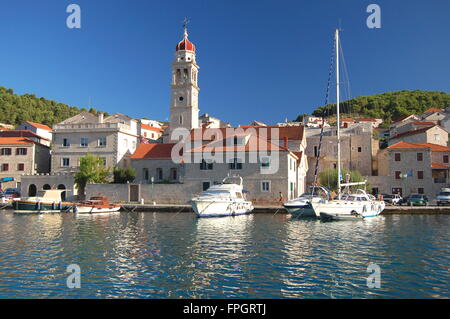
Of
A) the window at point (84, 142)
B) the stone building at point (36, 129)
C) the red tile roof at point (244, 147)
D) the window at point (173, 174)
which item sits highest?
the stone building at point (36, 129)

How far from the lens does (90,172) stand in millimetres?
52312

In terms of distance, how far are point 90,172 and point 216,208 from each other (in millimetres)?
23717

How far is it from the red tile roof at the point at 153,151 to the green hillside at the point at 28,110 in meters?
62.0

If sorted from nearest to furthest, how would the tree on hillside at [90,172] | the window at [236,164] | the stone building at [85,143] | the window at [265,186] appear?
the window at [265,186] < the window at [236,164] < the tree on hillside at [90,172] < the stone building at [85,143]

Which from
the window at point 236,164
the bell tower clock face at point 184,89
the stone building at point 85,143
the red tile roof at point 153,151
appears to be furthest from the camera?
the bell tower clock face at point 184,89

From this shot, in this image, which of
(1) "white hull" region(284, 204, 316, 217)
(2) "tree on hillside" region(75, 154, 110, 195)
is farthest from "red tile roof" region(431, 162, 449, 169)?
(2) "tree on hillside" region(75, 154, 110, 195)

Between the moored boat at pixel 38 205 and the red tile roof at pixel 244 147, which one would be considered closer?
the moored boat at pixel 38 205

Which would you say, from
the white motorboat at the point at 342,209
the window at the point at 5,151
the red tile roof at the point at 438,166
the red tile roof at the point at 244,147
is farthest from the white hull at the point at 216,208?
the window at the point at 5,151

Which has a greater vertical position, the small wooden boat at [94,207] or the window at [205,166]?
the window at [205,166]

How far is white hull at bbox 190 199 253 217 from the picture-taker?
3628cm

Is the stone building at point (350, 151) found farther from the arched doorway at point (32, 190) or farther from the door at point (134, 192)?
the arched doorway at point (32, 190)

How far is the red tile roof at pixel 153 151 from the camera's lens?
2221 inches

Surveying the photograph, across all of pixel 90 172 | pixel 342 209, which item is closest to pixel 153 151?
pixel 90 172
